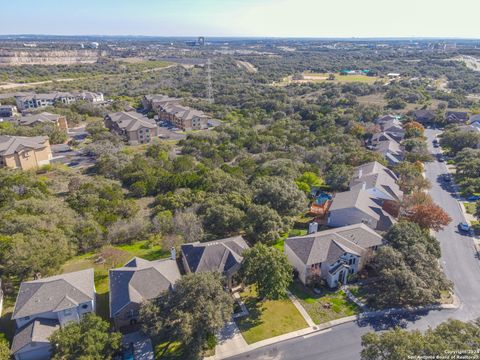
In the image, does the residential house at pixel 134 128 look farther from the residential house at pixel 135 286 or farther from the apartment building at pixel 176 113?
the residential house at pixel 135 286

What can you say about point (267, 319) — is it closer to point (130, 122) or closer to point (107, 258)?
point (107, 258)

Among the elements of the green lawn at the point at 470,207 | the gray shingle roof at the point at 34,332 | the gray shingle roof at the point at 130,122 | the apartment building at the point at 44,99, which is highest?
the apartment building at the point at 44,99

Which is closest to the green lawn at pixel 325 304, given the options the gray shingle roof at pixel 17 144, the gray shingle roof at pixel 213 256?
the gray shingle roof at pixel 213 256

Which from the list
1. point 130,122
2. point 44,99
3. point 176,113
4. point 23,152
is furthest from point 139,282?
point 44,99

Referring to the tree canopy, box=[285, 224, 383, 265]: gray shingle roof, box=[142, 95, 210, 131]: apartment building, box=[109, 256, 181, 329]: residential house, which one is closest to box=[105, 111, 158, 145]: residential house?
box=[142, 95, 210, 131]: apartment building

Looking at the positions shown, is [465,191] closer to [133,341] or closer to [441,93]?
[133,341]

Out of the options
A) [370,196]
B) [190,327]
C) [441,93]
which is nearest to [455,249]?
[370,196]
